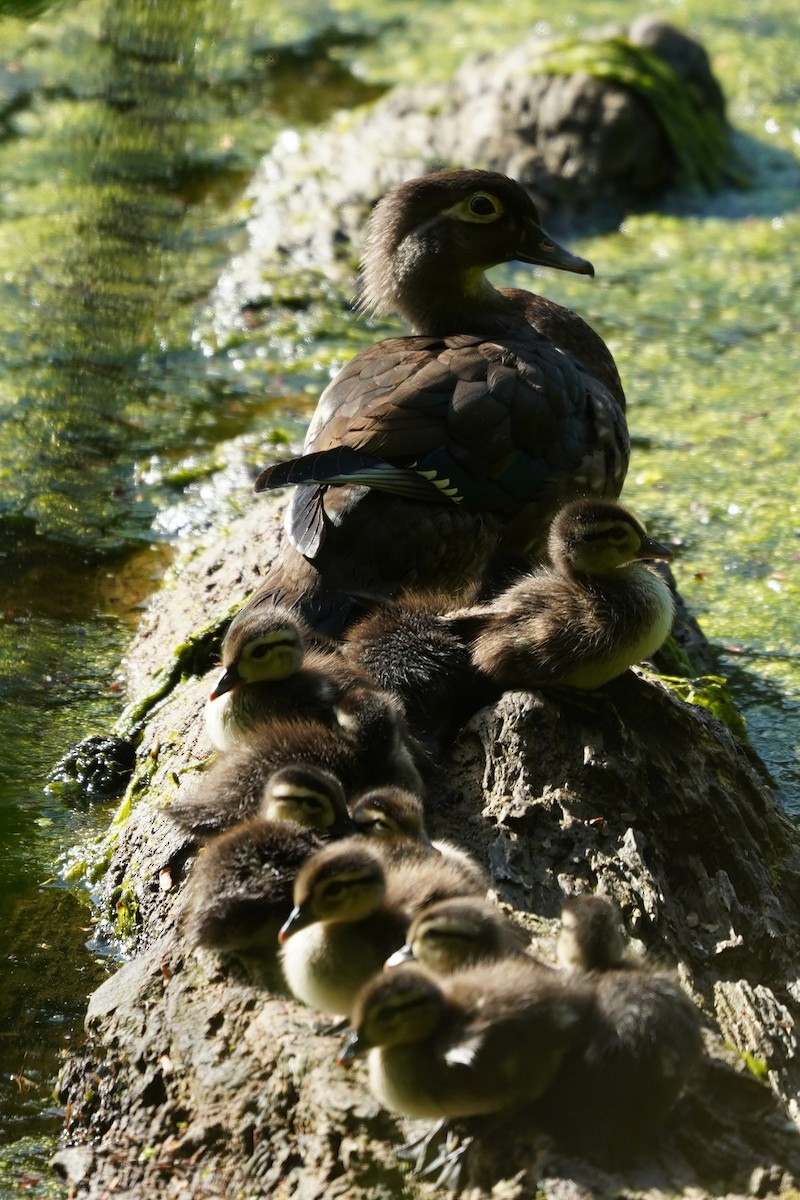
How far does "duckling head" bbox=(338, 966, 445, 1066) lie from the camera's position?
8.19 ft

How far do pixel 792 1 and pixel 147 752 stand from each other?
1015 centimetres

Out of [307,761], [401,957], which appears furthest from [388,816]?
[401,957]

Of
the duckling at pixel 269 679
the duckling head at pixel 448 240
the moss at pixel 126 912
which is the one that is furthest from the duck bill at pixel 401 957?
the duckling head at pixel 448 240

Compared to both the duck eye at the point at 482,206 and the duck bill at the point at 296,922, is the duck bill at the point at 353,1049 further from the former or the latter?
the duck eye at the point at 482,206

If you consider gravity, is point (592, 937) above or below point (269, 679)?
above

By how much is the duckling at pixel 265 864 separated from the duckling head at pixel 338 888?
0.68ft

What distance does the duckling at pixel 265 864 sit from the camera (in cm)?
304

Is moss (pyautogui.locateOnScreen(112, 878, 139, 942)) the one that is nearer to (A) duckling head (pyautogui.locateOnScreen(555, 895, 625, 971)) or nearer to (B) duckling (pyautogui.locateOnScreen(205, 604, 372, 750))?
(B) duckling (pyautogui.locateOnScreen(205, 604, 372, 750))

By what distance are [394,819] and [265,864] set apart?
0.92 ft

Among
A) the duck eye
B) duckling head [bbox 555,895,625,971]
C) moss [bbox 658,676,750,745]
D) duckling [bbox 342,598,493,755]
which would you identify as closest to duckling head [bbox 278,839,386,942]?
duckling head [bbox 555,895,625,971]

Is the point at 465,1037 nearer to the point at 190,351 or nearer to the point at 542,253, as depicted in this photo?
the point at 542,253

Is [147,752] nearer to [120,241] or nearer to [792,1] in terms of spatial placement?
[120,241]

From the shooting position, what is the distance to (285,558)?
441 centimetres

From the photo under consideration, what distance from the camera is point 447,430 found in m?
4.47
